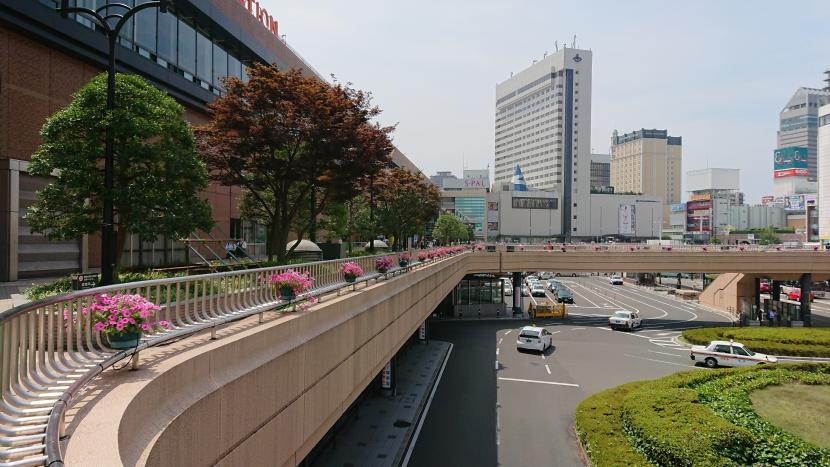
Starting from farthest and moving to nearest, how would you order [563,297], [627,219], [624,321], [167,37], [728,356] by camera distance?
[627,219] < [563,297] < [624,321] < [728,356] < [167,37]

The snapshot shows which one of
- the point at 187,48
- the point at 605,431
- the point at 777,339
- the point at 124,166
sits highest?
the point at 187,48

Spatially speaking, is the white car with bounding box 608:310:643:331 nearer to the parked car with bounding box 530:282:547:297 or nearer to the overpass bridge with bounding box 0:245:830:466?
the parked car with bounding box 530:282:547:297

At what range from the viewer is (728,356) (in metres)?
26.6

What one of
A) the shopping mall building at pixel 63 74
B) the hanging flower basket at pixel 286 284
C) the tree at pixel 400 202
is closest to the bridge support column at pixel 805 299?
the tree at pixel 400 202

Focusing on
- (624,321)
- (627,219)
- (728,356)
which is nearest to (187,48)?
(728,356)

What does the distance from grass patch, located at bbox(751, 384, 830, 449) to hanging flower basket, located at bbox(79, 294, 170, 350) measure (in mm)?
17376

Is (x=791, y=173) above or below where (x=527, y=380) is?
above

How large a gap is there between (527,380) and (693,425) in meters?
9.87

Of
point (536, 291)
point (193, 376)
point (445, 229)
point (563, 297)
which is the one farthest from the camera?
point (445, 229)

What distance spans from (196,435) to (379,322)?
8427 millimetres

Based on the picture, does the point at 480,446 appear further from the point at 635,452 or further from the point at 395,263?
the point at 395,263

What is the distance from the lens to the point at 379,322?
13.4 metres

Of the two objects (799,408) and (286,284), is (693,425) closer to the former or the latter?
(799,408)

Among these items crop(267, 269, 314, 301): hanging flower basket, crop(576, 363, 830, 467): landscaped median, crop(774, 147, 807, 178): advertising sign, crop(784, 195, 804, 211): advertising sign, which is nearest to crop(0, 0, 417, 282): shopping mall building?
crop(267, 269, 314, 301): hanging flower basket
